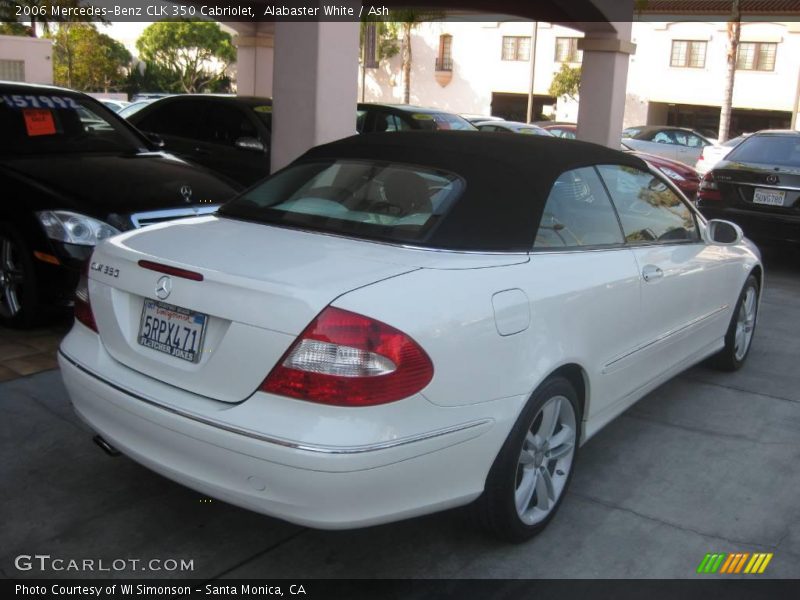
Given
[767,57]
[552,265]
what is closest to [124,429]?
[552,265]

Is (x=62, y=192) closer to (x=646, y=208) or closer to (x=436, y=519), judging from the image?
(x=436, y=519)

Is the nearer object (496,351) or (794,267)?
(496,351)

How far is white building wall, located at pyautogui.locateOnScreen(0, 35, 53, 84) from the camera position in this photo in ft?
125

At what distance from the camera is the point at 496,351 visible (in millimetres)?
2943

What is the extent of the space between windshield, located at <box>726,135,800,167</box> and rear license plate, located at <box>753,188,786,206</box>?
34 centimetres

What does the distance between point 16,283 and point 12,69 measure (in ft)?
124

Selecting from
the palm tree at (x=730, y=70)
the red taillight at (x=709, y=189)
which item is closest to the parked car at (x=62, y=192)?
the red taillight at (x=709, y=189)

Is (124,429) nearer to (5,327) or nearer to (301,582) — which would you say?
(301,582)

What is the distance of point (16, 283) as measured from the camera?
18.3 feet

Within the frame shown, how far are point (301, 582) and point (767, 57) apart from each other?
3723 centimetres

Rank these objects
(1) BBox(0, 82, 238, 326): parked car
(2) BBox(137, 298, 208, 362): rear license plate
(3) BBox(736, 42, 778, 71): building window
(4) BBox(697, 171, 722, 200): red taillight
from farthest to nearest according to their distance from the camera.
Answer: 1. (3) BBox(736, 42, 778, 71): building window
2. (4) BBox(697, 171, 722, 200): red taillight
3. (1) BBox(0, 82, 238, 326): parked car
4. (2) BBox(137, 298, 208, 362): rear license plate

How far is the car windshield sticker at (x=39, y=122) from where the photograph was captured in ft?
20.7

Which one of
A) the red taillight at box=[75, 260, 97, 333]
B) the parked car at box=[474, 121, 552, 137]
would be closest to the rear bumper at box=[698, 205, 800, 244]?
the parked car at box=[474, 121, 552, 137]

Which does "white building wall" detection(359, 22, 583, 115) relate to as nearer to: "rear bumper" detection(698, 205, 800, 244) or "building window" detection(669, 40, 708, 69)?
"building window" detection(669, 40, 708, 69)
